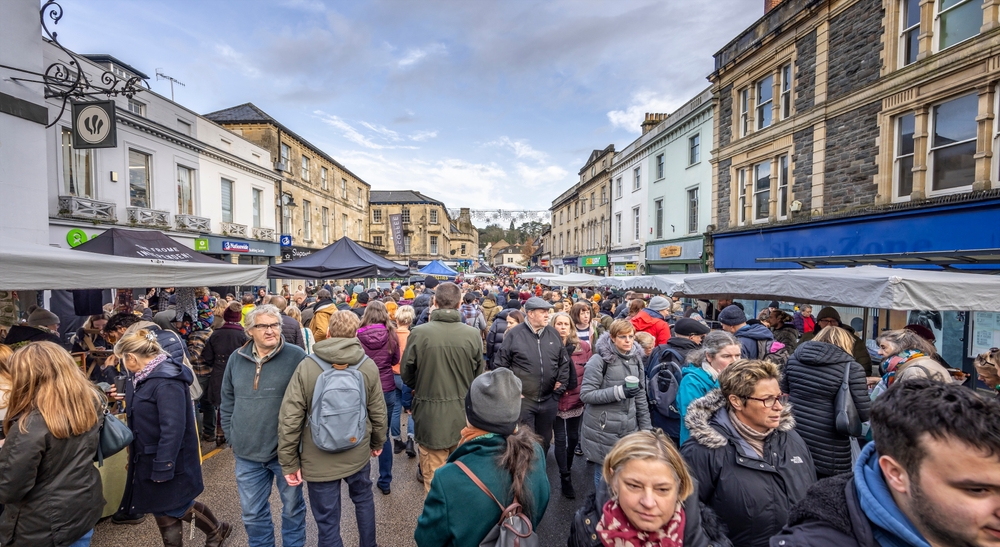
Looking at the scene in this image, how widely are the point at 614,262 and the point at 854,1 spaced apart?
16435 millimetres

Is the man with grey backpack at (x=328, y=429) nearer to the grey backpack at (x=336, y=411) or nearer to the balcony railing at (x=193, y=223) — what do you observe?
the grey backpack at (x=336, y=411)

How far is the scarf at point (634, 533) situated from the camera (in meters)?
1.67

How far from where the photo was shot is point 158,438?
9.74 feet

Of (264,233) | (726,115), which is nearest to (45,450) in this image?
(726,115)

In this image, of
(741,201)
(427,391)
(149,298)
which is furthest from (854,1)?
(149,298)

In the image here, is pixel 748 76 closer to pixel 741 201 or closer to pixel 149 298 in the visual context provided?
pixel 741 201

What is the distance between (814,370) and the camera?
3.09 m

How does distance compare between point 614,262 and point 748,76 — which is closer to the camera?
point 748,76

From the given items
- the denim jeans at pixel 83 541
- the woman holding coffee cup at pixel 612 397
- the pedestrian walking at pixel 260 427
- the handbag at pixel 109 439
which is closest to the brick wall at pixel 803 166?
the woman holding coffee cup at pixel 612 397

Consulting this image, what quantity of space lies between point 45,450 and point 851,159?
14.7m

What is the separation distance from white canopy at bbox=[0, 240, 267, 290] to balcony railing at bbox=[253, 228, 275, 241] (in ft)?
54.1

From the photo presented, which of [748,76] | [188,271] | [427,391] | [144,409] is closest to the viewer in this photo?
[144,409]

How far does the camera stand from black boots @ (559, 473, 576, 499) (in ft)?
13.8

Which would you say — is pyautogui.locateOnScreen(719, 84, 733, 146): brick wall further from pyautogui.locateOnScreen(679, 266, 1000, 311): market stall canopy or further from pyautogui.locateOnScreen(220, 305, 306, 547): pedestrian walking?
pyautogui.locateOnScreen(220, 305, 306, 547): pedestrian walking
